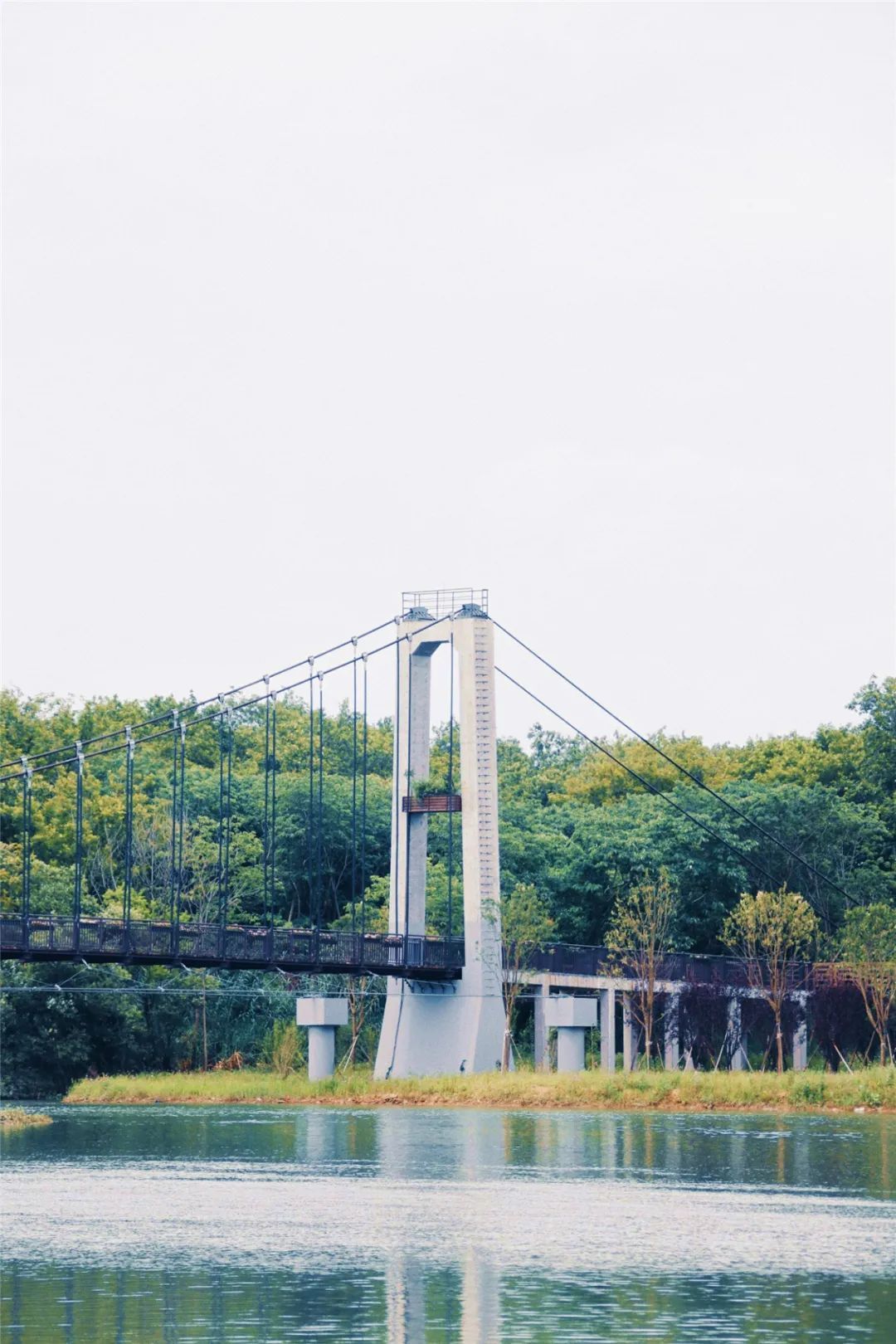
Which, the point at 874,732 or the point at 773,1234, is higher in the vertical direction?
the point at 874,732

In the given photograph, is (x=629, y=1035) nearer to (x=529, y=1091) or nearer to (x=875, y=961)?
(x=875, y=961)

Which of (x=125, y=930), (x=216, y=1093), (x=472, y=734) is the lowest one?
(x=216, y=1093)

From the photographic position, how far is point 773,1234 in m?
27.7

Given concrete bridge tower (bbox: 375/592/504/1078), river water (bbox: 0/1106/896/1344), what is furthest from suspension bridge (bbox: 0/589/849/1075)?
river water (bbox: 0/1106/896/1344)

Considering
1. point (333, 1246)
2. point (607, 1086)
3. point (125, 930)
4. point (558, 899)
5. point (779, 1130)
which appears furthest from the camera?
point (558, 899)

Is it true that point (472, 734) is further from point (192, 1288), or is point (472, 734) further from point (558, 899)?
point (192, 1288)

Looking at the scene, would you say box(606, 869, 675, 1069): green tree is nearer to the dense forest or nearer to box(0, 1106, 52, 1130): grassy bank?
the dense forest

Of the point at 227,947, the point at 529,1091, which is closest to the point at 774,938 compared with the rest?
the point at 529,1091

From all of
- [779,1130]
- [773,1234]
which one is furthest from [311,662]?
[773,1234]

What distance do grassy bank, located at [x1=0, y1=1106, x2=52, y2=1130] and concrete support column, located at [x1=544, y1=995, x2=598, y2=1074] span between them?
53.2 feet

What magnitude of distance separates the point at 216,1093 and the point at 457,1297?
146 feet

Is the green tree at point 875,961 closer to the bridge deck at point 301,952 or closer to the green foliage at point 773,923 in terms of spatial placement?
the green foliage at point 773,923

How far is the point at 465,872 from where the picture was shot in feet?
221

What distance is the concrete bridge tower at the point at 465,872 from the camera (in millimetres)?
67062
